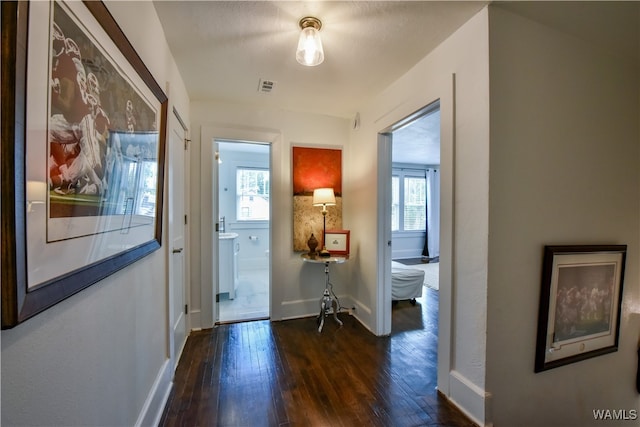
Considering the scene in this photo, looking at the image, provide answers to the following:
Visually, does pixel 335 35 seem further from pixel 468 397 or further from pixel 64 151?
pixel 468 397

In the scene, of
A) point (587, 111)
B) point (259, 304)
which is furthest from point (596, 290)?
point (259, 304)

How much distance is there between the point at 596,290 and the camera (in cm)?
180

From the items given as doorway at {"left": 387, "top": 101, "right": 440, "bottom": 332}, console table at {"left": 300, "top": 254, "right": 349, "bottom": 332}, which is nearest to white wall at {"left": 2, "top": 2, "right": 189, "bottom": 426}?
console table at {"left": 300, "top": 254, "right": 349, "bottom": 332}

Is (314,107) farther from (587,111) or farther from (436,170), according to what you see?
(436,170)

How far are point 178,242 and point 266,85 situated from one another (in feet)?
5.33

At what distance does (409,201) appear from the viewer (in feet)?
22.4

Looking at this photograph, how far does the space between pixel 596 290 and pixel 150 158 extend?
2.93m

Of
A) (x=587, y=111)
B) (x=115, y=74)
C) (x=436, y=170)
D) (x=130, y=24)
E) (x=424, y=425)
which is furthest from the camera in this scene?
(x=436, y=170)

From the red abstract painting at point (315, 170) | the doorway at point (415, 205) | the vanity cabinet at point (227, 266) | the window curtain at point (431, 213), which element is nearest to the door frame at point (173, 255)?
the vanity cabinet at point (227, 266)

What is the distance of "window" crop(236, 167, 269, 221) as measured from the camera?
5.53 meters

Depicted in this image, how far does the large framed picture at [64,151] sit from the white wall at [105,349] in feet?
0.31

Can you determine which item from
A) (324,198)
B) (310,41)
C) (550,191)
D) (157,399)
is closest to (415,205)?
(324,198)

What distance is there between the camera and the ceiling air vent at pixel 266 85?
2350mm

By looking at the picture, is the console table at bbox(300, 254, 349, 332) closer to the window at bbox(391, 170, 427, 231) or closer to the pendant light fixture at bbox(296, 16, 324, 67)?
the pendant light fixture at bbox(296, 16, 324, 67)
